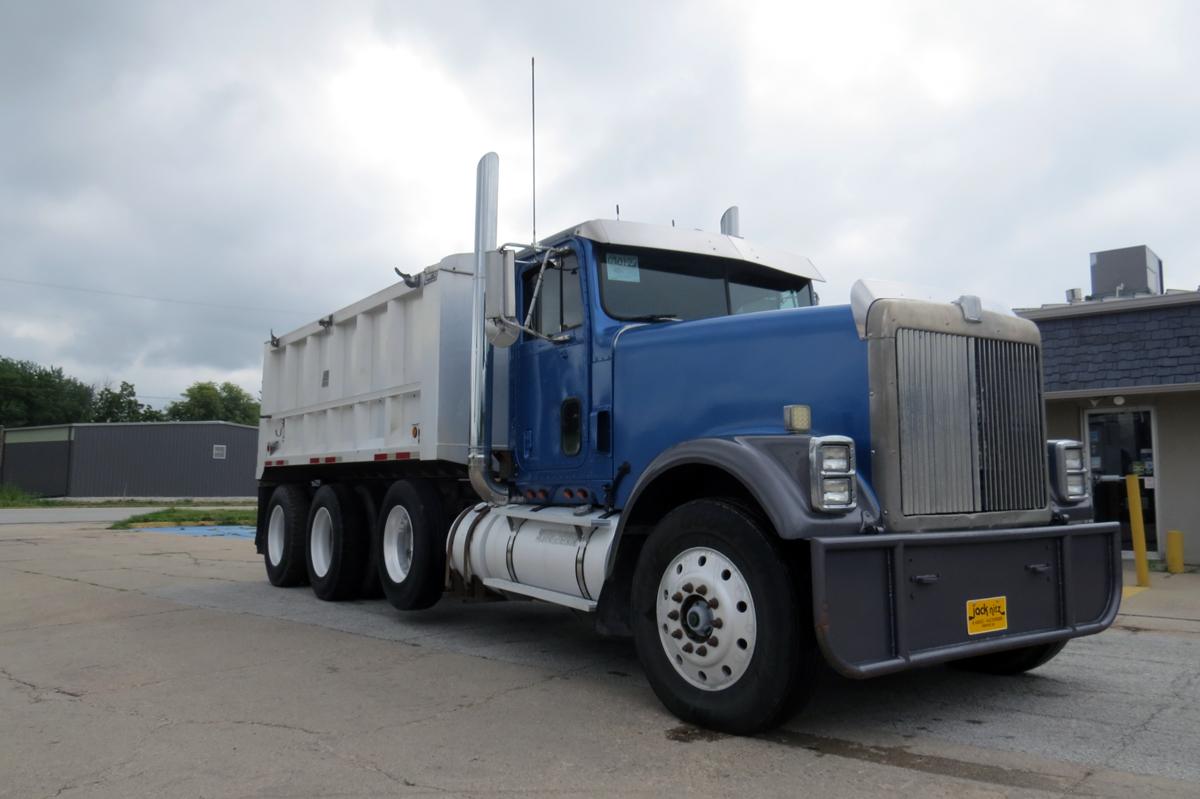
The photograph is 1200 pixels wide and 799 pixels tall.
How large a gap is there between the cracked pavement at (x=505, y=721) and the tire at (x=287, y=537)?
2.11 meters

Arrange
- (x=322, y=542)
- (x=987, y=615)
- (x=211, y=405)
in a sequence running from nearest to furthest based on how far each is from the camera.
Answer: (x=987, y=615)
(x=322, y=542)
(x=211, y=405)

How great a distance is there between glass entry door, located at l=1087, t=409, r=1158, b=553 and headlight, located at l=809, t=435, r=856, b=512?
355 inches

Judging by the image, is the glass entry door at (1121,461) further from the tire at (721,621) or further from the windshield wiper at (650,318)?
the tire at (721,621)

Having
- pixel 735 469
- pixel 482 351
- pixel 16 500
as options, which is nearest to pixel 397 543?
pixel 482 351

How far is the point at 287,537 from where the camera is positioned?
1043cm

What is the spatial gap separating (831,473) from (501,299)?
2.88 metres

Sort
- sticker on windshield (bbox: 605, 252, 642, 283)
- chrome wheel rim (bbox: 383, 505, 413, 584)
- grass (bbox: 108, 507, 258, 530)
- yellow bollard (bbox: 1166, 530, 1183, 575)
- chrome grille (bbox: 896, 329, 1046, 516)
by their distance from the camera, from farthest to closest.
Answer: grass (bbox: 108, 507, 258, 530), yellow bollard (bbox: 1166, 530, 1183, 575), chrome wheel rim (bbox: 383, 505, 413, 584), sticker on windshield (bbox: 605, 252, 642, 283), chrome grille (bbox: 896, 329, 1046, 516)

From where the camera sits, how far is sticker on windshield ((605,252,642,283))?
6.48 m

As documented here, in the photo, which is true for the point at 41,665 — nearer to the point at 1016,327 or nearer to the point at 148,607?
the point at 148,607

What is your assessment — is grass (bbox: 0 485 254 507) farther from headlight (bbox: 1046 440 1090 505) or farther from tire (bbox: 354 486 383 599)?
headlight (bbox: 1046 440 1090 505)

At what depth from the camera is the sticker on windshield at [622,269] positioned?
21.2 ft

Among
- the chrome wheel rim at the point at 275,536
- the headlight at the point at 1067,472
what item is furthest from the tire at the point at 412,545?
the headlight at the point at 1067,472

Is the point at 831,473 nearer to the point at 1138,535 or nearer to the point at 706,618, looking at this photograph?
the point at 706,618

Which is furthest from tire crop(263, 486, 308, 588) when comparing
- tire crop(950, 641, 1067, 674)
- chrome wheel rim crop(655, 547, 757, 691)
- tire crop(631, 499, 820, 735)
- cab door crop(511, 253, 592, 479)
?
tire crop(950, 641, 1067, 674)
